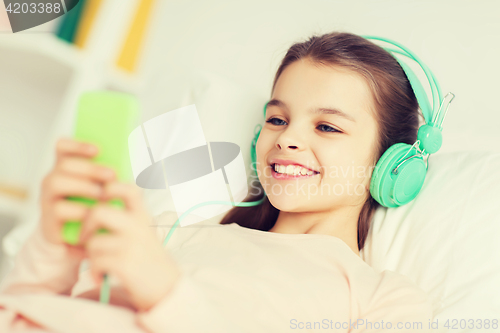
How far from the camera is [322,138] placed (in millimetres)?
877

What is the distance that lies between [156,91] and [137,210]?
1197 mm

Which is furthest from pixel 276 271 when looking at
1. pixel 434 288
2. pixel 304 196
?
pixel 434 288

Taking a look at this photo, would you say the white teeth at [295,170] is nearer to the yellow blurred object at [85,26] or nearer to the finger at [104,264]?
the finger at [104,264]

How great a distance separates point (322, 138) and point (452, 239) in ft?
1.24

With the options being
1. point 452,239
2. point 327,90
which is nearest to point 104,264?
point 327,90

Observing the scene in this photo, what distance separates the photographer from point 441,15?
122cm

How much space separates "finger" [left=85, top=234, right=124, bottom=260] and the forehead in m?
0.60

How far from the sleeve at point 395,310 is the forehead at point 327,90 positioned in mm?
396

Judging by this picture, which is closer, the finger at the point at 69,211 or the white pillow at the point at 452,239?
the finger at the point at 69,211

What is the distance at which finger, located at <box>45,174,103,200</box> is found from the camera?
0.41 metres

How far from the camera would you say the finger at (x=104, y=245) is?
1.29 ft

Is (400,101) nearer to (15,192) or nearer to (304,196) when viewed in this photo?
(304,196)

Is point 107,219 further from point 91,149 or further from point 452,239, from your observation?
point 452,239
